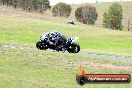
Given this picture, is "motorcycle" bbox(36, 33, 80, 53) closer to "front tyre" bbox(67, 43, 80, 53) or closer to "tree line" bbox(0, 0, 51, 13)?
"front tyre" bbox(67, 43, 80, 53)

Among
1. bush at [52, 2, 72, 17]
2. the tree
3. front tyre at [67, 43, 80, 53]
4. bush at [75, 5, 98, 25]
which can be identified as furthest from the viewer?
bush at [52, 2, 72, 17]

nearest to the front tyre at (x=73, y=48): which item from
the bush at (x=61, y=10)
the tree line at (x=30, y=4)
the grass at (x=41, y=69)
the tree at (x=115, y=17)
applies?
the grass at (x=41, y=69)

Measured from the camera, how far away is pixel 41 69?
2773 centimetres

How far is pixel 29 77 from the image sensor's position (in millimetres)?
25047

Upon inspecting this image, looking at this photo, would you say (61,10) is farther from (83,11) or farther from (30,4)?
(30,4)

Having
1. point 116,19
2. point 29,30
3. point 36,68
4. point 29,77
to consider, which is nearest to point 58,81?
point 29,77

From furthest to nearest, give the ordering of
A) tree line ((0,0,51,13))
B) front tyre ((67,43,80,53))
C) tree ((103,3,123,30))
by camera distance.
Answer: tree line ((0,0,51,13)) < tree ((103,3,123,30)) < front tyre ((67,43,80,53))

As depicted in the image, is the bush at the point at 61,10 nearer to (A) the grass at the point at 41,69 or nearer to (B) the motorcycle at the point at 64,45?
(B) the motorcycle at the point at 64,45

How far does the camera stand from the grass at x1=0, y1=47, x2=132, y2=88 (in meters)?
23.7

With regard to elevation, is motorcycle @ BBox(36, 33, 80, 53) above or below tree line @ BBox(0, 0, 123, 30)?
above

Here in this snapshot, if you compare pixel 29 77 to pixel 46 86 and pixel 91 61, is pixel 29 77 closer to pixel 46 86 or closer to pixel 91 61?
pixel 46 86

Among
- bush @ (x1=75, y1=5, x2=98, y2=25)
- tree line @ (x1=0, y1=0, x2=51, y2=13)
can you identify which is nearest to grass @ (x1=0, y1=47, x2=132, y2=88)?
tree line @ (x1=0, y1=0, x2=51, y2=13)

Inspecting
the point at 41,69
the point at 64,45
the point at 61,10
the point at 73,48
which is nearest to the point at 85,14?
the point at 61,10

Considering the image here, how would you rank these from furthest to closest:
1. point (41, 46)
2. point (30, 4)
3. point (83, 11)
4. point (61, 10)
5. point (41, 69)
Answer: point (61, 10) < point (83, 11) < point (30, 4) < point (41, 46) < point (41, 69)
